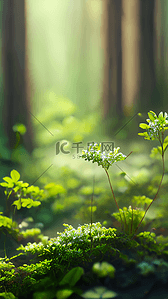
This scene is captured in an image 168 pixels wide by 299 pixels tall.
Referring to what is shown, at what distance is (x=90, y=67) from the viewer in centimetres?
166

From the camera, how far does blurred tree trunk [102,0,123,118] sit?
165 cm

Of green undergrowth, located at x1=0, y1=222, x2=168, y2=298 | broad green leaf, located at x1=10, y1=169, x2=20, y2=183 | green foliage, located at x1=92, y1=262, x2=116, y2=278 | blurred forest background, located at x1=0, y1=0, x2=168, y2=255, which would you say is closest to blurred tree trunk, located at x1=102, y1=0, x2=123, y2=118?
blurred forest background, located at x1=0, y1=0, x2=168, y2=255

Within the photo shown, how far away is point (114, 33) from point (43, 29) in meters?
0.49

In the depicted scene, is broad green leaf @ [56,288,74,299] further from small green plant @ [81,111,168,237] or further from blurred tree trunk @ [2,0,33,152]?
blurred tree trunk @ [2,0,33,152]

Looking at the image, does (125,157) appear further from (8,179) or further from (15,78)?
(15,78)

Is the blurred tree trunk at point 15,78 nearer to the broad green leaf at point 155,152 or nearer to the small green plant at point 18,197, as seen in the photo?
the small green plant at point 18,197

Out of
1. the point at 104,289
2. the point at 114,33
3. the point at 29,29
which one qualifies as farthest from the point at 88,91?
the point at 104,289

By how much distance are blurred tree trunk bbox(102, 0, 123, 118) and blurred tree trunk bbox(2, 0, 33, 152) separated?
21.7 inches

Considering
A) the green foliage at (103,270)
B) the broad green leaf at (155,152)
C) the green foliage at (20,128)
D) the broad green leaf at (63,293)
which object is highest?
the green foliage at (20,128)

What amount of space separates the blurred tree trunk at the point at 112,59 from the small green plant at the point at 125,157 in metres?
0.24

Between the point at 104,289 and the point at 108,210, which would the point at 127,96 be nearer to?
the point at 108,210

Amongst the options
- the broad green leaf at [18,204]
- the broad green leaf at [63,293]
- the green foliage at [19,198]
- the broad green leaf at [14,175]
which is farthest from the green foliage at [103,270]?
the broad green leaf at [14,175]

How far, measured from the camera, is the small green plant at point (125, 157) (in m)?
1.50

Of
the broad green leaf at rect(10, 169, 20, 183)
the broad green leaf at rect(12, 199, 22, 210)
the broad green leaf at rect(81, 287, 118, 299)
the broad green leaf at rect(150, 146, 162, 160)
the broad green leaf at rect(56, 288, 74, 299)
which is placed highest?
the broad green leaf at rect(150, 146, 162, 160)
